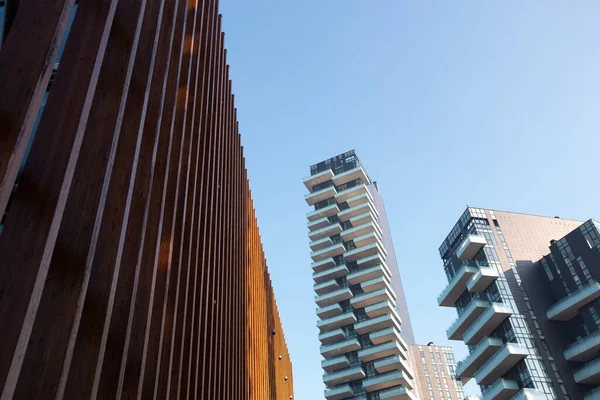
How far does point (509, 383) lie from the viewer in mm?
36719

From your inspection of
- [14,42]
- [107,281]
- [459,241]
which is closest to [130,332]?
[107,281]

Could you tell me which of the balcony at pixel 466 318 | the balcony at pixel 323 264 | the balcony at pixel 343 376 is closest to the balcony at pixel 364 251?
the balcony at pixel 323 264

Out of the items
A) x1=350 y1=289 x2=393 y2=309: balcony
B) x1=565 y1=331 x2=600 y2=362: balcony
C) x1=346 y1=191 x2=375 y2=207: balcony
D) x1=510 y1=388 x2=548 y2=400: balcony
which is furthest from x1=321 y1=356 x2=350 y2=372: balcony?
x1=565 y1=331 x2=600 y2=362: balcony

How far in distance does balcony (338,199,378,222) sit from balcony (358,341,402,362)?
17595 millimetres

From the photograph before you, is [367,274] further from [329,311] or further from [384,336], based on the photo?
[384,336]

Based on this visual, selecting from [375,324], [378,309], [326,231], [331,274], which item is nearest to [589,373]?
[375,324]

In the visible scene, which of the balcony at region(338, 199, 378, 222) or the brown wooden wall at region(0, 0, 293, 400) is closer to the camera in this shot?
the brown wooden wall at region(0, 0, 293, 400)

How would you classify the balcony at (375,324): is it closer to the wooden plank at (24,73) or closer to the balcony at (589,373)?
the balcony at (589,373)

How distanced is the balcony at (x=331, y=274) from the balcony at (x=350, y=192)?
1007 cm

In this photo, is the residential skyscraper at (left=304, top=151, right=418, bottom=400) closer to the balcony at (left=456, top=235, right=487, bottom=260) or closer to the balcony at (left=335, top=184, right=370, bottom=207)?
the balcony at (left=335, top=184, right=370, bottom=207)

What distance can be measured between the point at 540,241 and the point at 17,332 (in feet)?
162

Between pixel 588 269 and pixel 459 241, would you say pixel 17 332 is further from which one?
pixel 459 241

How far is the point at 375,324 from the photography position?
56.0 m

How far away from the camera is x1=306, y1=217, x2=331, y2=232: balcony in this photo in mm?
67062
